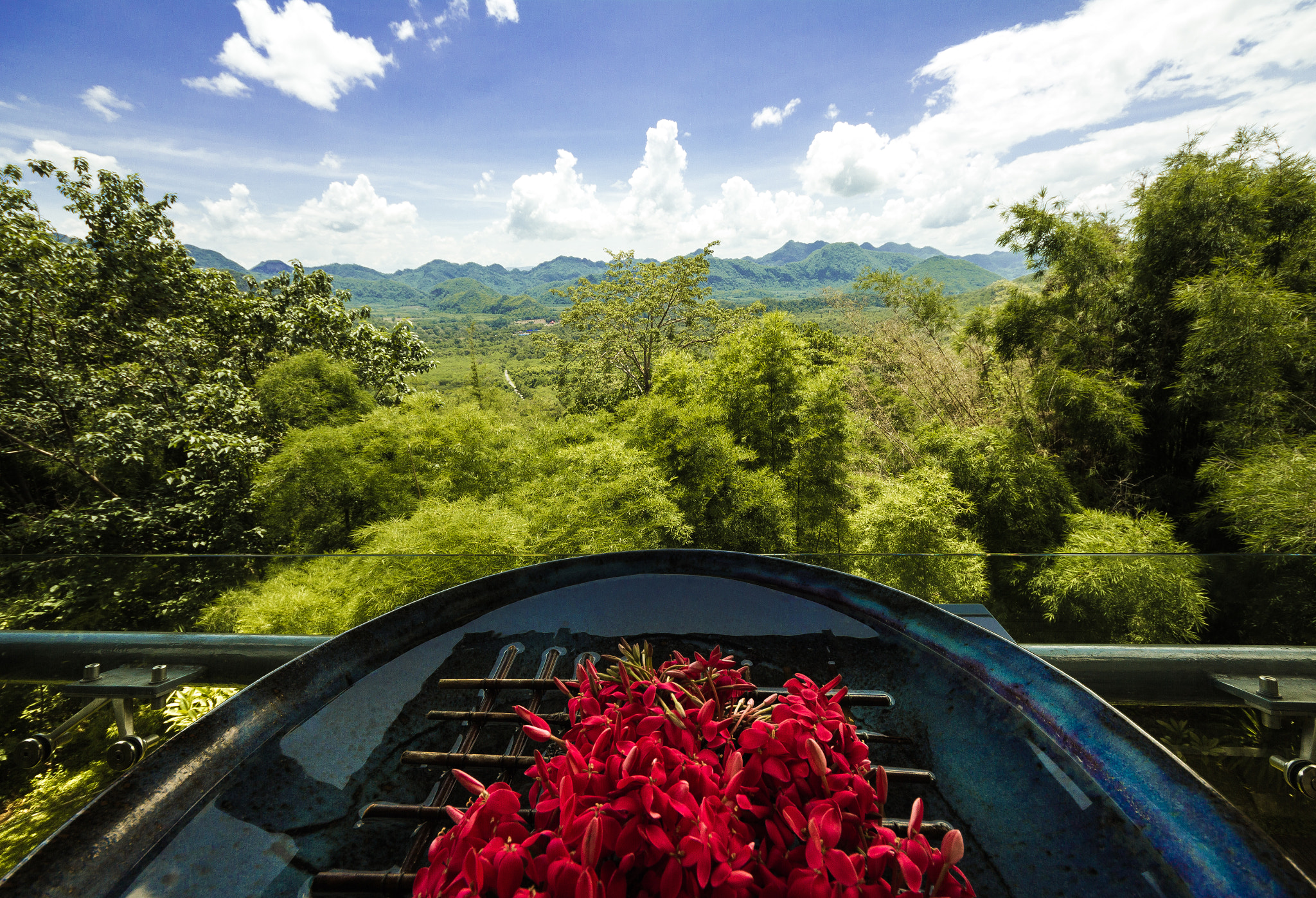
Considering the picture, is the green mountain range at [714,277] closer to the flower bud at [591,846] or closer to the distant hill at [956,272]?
the distant hill at [956,272]

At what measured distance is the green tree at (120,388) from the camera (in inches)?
310

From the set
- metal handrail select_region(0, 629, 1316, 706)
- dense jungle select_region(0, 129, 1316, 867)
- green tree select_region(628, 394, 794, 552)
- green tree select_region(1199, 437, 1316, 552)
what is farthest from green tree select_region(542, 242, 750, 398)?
metal handrail select_region(0, 629, 1316, 706)

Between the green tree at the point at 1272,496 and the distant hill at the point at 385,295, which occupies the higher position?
the distant hill at the point at 385,295

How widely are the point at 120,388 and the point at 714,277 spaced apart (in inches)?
4820

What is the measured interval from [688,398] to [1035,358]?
716 cm

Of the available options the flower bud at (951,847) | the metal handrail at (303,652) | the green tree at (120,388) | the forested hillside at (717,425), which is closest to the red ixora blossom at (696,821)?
the flower bud at (951,847)

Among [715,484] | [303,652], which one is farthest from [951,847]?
[715,484]

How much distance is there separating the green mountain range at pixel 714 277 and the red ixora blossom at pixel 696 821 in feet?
278

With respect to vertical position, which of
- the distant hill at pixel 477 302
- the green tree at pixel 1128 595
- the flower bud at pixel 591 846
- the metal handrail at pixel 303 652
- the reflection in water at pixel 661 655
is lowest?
the green tree at pixel 1128 595

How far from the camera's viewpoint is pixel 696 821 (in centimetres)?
36

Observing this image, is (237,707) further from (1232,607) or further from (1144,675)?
(1232,607)

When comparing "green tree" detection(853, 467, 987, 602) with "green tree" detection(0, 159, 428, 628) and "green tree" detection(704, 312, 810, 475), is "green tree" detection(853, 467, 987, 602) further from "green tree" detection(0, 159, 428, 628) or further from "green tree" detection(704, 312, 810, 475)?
"green tree" detection(0, 159, 428, 628)

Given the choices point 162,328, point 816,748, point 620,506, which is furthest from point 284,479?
point 816,748

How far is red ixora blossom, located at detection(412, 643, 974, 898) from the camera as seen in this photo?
13.3 inches
